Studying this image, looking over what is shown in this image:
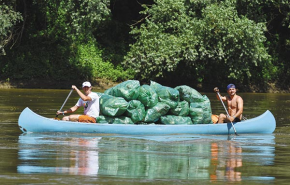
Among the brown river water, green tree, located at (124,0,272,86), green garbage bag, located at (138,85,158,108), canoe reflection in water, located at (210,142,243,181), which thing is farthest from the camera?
green tree, located at (124,0,272,86)

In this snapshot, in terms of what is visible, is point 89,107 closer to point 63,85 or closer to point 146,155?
point 146,155

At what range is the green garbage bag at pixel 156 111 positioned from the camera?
567 inches

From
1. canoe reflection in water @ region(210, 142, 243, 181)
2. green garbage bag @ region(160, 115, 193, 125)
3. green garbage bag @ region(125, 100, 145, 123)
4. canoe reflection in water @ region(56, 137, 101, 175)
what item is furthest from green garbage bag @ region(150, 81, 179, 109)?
canoe reflection in water @ region(56, 137, 101, 175)

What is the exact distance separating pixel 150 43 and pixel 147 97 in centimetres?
1877

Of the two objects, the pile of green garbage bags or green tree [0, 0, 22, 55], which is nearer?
the pile of green garbage bags

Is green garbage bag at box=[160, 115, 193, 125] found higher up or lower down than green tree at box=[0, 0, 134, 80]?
lower down

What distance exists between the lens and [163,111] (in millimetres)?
14492

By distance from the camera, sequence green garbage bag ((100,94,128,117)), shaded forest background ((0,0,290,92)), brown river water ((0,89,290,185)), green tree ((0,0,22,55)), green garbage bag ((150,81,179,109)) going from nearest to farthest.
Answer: brown river water ((0,89,290,185))
green garbage bag ((100,94,128,117))
green garbage bag ((150,81,179,109))
green tree ((0,0,22,55))
shaded forest background ((0,0,290,92))

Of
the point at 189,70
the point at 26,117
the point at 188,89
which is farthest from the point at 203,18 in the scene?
the point at 26,117

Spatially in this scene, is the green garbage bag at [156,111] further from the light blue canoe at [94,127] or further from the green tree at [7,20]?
the green tree at [7,20]

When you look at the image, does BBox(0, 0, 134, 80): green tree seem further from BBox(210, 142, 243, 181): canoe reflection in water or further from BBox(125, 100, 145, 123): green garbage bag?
BBox(210, 142, 243, 181): canoe reflection in water

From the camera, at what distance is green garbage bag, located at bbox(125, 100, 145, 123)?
14211 mm

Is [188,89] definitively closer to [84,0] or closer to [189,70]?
[84,0]

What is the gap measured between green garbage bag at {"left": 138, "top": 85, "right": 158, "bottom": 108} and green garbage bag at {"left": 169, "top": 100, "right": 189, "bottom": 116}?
52 centimetres
